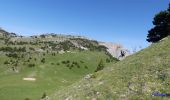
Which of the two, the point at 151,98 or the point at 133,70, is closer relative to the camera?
the point at 151,98

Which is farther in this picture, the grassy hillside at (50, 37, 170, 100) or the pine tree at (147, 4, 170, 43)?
the pine tree at (147, 4, 170, 43)

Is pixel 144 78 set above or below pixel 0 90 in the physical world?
above

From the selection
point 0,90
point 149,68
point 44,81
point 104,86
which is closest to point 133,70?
point 149,68

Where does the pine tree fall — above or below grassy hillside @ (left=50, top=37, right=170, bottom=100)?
above

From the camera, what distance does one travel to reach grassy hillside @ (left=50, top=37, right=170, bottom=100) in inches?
1423

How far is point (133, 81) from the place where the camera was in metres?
39.6

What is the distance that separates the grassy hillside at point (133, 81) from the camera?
119 ft

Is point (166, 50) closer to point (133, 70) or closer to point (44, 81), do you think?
point (133, 70)

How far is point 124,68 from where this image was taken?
46562mm

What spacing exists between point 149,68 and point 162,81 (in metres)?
5.42

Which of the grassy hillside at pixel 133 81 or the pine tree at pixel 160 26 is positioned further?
the pine tree at pixel 160 26

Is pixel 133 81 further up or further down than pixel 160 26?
further down

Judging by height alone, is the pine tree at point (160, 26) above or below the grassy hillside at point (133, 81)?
above

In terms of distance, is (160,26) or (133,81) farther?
(160,26)
